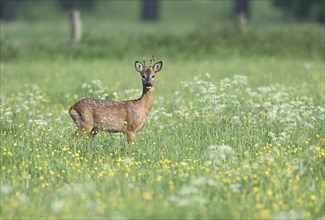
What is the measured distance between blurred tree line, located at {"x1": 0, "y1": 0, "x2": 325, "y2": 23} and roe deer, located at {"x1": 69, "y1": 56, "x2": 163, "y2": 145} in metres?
34.8

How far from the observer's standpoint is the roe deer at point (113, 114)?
10469mm

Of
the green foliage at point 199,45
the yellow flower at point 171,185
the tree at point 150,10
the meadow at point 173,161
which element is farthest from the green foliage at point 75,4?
the yellow flower at point 171,185

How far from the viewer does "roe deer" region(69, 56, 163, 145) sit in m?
10.5

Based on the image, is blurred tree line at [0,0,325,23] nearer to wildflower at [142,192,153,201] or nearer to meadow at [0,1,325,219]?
meadow at [0,1,325,219]

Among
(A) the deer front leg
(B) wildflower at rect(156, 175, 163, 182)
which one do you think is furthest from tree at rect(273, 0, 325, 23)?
(B) wildflower at rect(156, 175, 163, 182)

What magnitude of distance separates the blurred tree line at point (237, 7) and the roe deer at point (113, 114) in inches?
1369

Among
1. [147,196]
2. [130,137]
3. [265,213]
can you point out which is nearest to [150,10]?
[130,137]

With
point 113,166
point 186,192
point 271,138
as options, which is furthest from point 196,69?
point 186,192

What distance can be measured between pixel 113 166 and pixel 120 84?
893 cm

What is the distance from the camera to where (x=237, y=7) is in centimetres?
4903

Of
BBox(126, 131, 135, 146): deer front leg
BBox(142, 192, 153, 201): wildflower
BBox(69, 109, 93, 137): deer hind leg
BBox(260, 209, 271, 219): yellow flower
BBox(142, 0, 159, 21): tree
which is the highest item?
BBox(142, 0, 159, 21): tree

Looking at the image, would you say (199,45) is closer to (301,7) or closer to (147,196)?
(147,196)

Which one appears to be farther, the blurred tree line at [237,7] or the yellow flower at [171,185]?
the blurred tree line at [237,7]

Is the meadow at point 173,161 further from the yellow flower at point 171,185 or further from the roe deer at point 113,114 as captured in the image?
the roe deer at point 113,114
